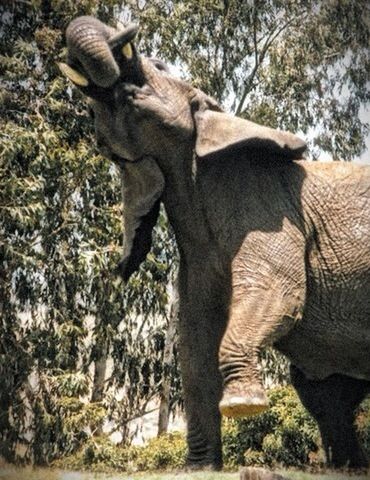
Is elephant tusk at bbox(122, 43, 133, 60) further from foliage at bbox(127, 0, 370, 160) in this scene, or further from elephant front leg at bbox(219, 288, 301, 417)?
foliage at bbox(127, 0, 370, 160)

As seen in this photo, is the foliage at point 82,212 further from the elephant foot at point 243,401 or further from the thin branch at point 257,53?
the elephant foot at point 243,401

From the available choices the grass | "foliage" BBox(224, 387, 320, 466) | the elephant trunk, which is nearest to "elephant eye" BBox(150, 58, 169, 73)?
the elephant trunk

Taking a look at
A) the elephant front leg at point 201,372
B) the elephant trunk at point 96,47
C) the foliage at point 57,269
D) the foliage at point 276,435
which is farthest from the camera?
the foliage at point 57,269

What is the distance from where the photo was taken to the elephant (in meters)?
5.42

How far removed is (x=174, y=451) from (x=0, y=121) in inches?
185

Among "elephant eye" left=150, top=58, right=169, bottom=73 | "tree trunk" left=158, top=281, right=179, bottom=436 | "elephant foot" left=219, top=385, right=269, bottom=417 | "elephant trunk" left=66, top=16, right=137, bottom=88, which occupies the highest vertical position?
"tree trunk" left=158, top=281, right=179, bottom=436

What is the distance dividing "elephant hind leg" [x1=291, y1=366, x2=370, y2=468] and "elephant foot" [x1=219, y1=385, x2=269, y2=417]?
1.18 metres

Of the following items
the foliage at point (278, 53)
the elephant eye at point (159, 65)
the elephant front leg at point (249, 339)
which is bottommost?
the elephant front leg at point (249, 339)

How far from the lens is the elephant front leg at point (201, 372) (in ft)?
19.2

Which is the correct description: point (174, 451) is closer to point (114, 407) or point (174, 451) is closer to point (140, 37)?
point (114, 407)

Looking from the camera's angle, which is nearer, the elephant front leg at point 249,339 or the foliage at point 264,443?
the elephant front leg at point 249,339

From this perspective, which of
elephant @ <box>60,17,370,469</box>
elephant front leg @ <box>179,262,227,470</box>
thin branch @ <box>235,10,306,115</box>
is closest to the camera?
elephant @ <box>60,17,370,469</box>

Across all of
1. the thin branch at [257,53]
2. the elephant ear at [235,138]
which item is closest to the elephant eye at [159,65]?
the elephant ear at [235,138]

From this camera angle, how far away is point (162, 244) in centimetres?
1495
